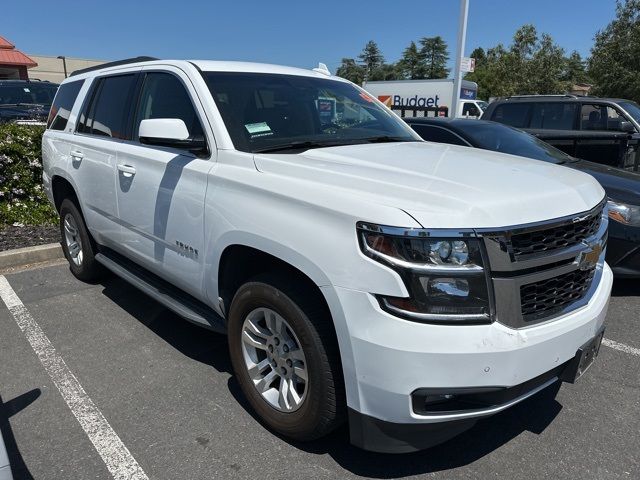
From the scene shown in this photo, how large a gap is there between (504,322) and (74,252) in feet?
14.6

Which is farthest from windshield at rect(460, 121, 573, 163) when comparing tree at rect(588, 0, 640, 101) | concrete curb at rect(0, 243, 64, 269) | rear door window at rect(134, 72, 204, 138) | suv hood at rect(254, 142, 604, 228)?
tree at rect(588, 0, 640, 101)

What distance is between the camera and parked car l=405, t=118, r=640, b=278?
4.48 m

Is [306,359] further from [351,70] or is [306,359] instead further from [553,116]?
[351,70]

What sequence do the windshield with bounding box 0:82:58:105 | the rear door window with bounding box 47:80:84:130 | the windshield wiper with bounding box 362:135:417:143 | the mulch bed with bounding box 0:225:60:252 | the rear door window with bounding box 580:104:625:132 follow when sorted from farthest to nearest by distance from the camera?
the windshield with bounding box 0:82:58:105
the rear door window with bounding box 580:104:625:132
the mulch bed with bounding box 0:225:60:252
the rear door window with bounding box 47:80:84:130
the windshield wiper with bounding box 362:135:417:143

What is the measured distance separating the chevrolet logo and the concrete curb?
5416 millimetres

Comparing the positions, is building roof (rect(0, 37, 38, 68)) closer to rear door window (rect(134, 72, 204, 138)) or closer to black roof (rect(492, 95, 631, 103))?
black roof (rect(492, 95, 631, 103))

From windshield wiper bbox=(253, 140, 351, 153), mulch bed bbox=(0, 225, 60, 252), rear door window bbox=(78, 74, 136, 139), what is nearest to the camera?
windshield wiper bbox=(253, 140, 351, 153)

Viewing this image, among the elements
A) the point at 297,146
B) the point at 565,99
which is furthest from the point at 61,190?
the point at 565,99

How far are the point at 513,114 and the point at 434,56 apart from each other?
9117cm

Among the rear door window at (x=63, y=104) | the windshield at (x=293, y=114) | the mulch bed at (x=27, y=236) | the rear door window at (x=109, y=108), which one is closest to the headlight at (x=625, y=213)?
the windshield at (x=293, y=114)

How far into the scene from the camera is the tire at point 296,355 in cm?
231

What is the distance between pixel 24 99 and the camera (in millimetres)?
13922

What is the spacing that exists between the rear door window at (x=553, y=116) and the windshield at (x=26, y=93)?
12572 mm

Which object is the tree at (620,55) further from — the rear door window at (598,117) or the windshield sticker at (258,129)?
the windshield sticker at (258,129)
